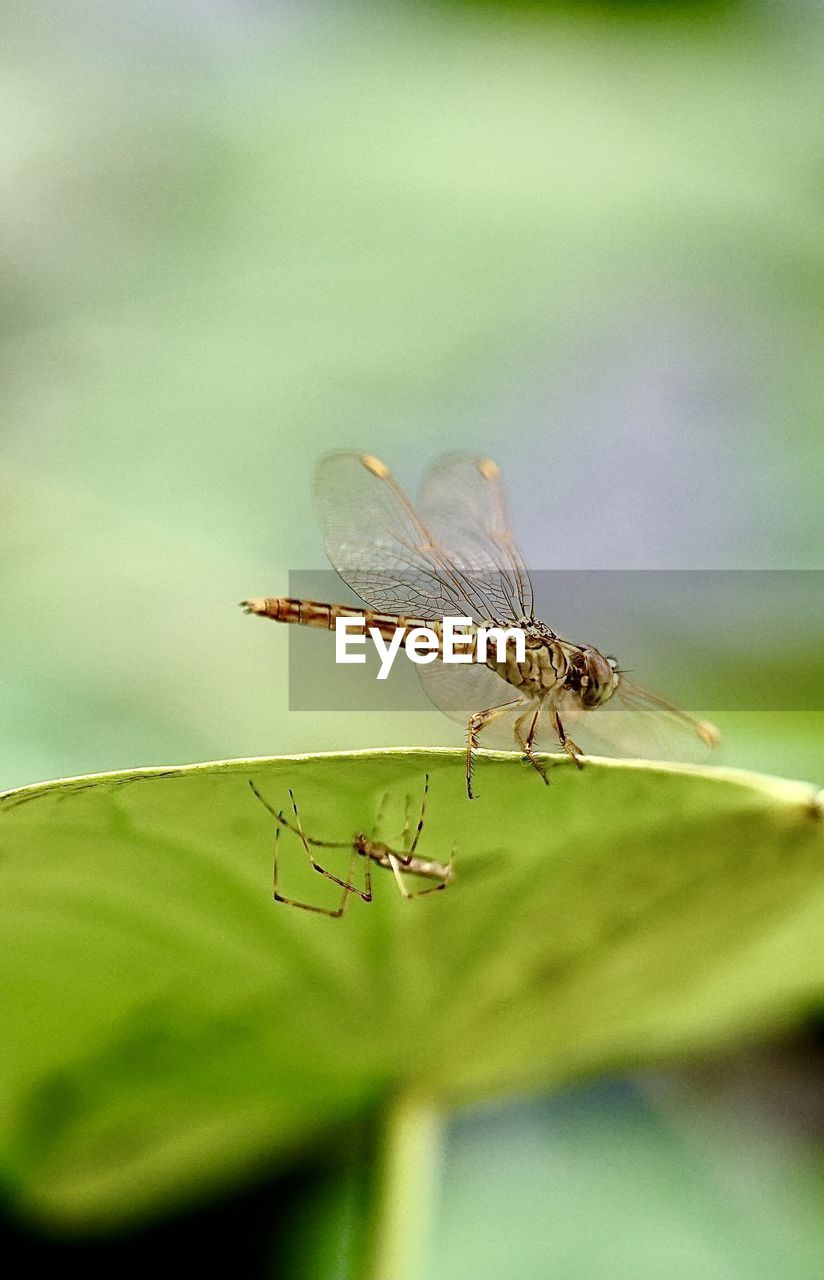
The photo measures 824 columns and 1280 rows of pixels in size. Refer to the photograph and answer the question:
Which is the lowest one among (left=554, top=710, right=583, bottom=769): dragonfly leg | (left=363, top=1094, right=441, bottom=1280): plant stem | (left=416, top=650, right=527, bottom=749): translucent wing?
(left=363, top=1094, right=441, bottom=1280): plant stem

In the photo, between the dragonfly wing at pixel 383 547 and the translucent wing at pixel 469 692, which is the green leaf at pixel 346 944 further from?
the dragonfly wing at pixel 383 547

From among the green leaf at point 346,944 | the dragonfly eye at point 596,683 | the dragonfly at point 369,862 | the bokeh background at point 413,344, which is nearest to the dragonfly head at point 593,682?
the dragonfly eye at point 596,683

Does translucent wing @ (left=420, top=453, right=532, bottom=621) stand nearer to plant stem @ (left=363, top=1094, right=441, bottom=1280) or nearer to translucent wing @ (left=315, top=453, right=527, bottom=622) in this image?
translucent wing @ (left=315, top=453, right=527, bottom=622)

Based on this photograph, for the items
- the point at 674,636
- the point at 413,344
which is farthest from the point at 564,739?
the point at 413,344

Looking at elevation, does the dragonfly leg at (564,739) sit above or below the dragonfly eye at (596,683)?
below

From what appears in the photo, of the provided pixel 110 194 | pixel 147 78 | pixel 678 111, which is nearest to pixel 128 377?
pixel 110 194

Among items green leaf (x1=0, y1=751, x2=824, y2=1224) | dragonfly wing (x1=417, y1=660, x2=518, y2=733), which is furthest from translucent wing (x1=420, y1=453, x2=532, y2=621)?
green leaf (x1=0, y1=751, x2=824, y2=1224)
